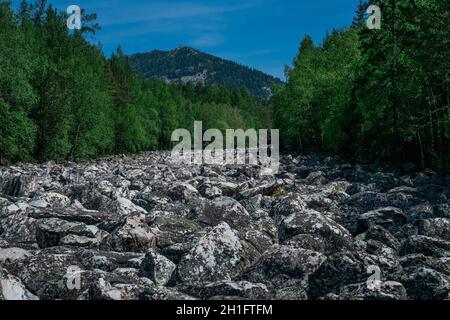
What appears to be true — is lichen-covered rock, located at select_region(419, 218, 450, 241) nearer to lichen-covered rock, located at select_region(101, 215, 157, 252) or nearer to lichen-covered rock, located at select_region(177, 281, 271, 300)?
lichen-covered rock, located at select_region(177, 281, 271, 300)

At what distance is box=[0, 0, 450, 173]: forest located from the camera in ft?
86.5

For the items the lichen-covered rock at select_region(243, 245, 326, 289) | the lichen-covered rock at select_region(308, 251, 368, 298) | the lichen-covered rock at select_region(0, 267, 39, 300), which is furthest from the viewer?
the lichen-covered rock at select_region(243, 245, 326, 289)

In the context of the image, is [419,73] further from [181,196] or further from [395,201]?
[181,196]

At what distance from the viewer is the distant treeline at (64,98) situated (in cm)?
3847

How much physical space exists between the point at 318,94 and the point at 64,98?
84.9ft

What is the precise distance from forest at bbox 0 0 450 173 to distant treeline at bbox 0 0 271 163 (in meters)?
0.11

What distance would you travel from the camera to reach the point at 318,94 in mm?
54250

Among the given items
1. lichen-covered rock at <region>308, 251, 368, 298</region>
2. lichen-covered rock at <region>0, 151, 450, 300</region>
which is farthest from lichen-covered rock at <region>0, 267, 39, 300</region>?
lichen-covered rock at <region>308, 251, 368, 298</region>

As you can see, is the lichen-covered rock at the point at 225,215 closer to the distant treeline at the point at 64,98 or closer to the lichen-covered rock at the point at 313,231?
the lichen-covered rock at the point at 313,231

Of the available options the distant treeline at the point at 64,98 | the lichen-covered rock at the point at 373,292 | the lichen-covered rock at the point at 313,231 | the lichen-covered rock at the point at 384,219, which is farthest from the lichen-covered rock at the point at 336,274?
the distant treeline at the point at 64,98

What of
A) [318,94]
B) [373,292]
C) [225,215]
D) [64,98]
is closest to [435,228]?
[225,215]

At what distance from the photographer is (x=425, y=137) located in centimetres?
2988

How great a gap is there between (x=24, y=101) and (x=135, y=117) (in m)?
45.4

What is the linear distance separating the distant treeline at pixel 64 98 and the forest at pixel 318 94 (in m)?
0.11
